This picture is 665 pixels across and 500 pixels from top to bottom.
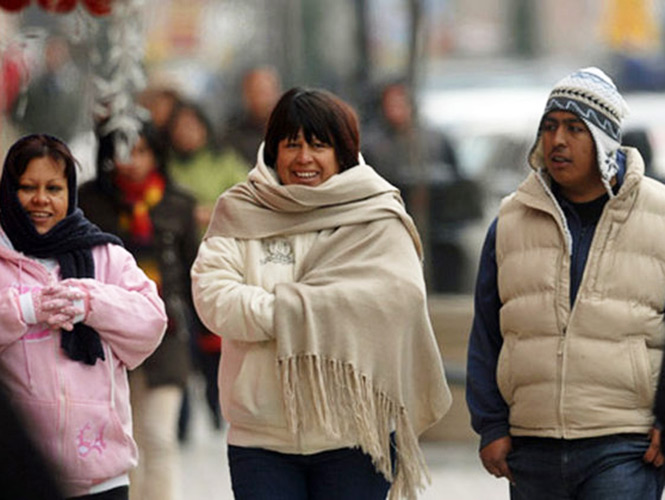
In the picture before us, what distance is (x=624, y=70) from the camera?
27.4m

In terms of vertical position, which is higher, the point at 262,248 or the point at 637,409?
the point at 262,248

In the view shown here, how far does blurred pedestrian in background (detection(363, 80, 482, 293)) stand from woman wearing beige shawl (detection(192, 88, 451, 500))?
639cm

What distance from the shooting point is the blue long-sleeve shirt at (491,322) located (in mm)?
5824

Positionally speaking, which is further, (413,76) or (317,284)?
(413,76)

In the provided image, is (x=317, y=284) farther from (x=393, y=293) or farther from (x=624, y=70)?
(x=624, y=70)

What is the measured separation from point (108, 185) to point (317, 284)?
273 cm

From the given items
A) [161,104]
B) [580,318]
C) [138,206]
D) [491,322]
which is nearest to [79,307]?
[491,322]

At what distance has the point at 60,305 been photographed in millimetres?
5676

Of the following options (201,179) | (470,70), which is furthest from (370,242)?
(470,70)

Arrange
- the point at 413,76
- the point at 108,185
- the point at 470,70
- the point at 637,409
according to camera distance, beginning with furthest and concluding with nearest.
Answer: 1. the point at 470,70
2. the point at 413,76
3. the point at 108,185
4. the point at 637,409

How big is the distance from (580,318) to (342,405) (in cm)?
73

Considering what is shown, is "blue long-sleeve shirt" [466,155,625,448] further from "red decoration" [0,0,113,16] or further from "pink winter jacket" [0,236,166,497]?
"red decoration" [0,0,113,16]

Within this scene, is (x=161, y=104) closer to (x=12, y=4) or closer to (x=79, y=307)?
(x=12, y=4)

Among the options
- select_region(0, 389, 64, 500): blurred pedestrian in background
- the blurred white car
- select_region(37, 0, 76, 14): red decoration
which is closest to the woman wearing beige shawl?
select_region(37, 0, 76, 14): red decoration
